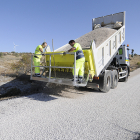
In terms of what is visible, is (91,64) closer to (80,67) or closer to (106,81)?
(80,67)

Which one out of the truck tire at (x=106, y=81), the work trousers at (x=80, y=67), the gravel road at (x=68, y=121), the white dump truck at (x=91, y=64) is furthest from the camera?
the truck tire at (x=106, y=81)

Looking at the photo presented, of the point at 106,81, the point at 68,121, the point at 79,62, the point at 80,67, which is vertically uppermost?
the point at 79,62

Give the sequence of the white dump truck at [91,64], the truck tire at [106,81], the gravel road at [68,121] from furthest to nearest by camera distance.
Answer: the truck tire at [106,81]
the white dump truck at [91,64]
the gravel road at [68,121]

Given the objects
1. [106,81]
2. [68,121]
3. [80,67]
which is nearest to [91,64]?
[80,67]

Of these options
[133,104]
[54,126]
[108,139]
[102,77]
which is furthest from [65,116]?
[102,77]

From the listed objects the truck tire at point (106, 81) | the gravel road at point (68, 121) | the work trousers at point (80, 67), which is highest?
the work trousers at point (80, 67)

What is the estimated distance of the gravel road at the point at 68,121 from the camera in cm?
227

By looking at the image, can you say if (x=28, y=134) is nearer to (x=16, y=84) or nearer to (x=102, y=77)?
(x=102, y=77)

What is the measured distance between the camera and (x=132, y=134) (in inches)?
90.7

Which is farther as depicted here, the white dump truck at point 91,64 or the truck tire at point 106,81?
the truck tire at point 106,81

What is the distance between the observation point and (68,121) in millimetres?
2787

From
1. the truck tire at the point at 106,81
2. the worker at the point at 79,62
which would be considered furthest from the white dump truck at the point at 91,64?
the worker at the point at 79,62

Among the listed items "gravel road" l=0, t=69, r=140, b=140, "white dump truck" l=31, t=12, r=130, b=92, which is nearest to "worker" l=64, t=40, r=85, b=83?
"white dump truck" l=31, t=12, r=130, b=92

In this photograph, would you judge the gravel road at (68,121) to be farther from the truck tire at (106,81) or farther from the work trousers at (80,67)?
the truck tire at (106,81)
